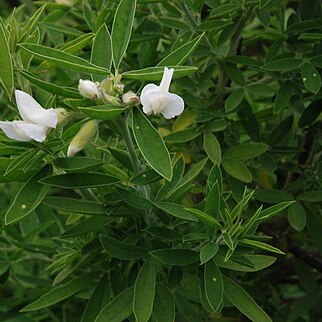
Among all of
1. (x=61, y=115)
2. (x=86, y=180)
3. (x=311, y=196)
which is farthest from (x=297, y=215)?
(x=61, y=115)

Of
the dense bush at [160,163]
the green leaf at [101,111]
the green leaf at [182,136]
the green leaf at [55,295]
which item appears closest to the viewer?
the green leaf at [101,111]

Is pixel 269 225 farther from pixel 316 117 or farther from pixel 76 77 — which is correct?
pixel 76 77

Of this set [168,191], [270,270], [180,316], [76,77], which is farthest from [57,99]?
[270,270]

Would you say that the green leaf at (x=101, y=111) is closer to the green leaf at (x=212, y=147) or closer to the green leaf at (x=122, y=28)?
the green leaf at (x=122, y=28)

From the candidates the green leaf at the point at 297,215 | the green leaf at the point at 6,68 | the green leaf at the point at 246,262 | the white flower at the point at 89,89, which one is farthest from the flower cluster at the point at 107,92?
the green leaf at the point at 297,215

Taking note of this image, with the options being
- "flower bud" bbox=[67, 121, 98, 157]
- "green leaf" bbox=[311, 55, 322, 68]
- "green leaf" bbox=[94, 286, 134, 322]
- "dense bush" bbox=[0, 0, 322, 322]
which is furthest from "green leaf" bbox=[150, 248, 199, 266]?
"green leaf" bbox=[311, 55, 322, 68]

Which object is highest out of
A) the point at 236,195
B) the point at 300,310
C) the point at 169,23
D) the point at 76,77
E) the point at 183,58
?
the point at 183,58

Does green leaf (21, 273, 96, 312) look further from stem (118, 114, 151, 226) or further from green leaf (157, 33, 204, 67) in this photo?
green leaf (157, 33, 204, 67)
